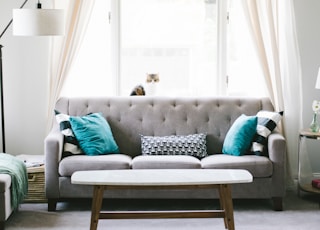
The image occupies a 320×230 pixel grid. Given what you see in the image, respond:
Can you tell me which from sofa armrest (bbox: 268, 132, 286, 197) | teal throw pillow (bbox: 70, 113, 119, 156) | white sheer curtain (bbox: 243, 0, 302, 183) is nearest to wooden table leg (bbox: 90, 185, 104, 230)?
teal throw pillow (bbox: 70, 113, 119, 156)

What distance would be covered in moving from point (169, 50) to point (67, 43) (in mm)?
977

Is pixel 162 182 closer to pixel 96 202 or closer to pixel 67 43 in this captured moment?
pixel 96 202

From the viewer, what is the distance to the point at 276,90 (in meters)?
5.34

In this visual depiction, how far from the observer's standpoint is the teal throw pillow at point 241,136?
4.77 m

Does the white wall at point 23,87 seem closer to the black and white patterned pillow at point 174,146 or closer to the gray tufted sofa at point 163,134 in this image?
the gray tufted sofa at point 163,134

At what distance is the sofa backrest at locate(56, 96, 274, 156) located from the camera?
16.8 ft

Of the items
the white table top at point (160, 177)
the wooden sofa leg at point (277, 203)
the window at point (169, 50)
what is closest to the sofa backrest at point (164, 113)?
the window at point (169, 50)

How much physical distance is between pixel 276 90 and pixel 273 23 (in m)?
0.61

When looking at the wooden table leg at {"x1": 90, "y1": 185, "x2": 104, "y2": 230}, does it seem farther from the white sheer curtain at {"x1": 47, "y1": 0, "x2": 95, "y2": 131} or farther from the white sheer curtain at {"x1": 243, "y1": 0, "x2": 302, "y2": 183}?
the white sheer curtain at {"x1": 243, "y1": 0, "x2": 302, "y2": 183}

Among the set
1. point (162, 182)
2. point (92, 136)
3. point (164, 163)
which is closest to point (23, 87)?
point (92, 136)

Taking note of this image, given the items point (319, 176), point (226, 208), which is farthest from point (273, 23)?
point (226, 208)

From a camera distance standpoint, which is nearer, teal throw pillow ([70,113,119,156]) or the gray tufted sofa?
the gray tufted sofa

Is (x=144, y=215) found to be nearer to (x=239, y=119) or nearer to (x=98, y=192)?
(x=98, y=192)

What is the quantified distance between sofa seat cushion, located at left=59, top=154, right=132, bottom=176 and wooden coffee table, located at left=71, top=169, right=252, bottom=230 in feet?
2.02
